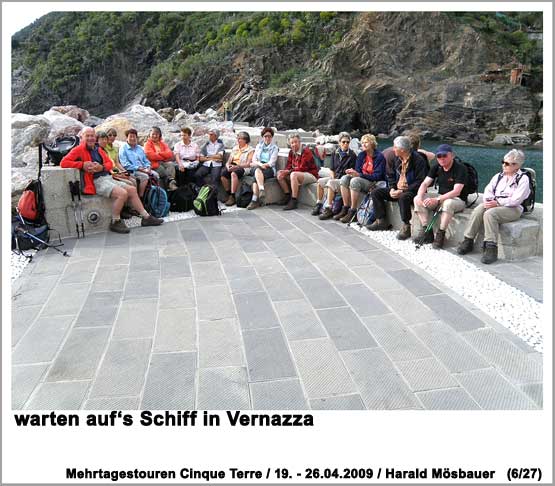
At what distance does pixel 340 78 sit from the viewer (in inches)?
A: 2557

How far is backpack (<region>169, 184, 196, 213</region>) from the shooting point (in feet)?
24.3

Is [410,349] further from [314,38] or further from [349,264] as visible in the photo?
[314,38]

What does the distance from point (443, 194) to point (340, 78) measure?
63.9 m

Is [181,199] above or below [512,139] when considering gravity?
above

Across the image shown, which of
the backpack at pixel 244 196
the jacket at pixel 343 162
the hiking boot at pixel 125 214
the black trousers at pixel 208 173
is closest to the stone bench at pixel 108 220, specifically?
the hiking boot at pixel 125 214

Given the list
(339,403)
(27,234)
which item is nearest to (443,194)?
(339,403)

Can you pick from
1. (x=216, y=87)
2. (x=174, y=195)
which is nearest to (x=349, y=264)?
(x=174, y=195)

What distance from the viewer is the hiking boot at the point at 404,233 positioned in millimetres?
5766

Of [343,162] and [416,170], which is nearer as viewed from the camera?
[416,170]

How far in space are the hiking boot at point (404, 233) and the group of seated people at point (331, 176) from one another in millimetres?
12

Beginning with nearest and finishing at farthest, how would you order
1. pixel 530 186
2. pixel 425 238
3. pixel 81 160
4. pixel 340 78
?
pixel 530 186, pixel 425 238, pixel 81 160, pixel 340 78

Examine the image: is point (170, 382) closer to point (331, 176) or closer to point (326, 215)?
point (326, 215)

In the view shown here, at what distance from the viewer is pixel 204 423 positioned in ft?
8.08

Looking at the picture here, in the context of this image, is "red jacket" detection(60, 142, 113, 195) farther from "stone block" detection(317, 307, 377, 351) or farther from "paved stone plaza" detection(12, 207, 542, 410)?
"stone block" detection(317, 307, 377, 351)
